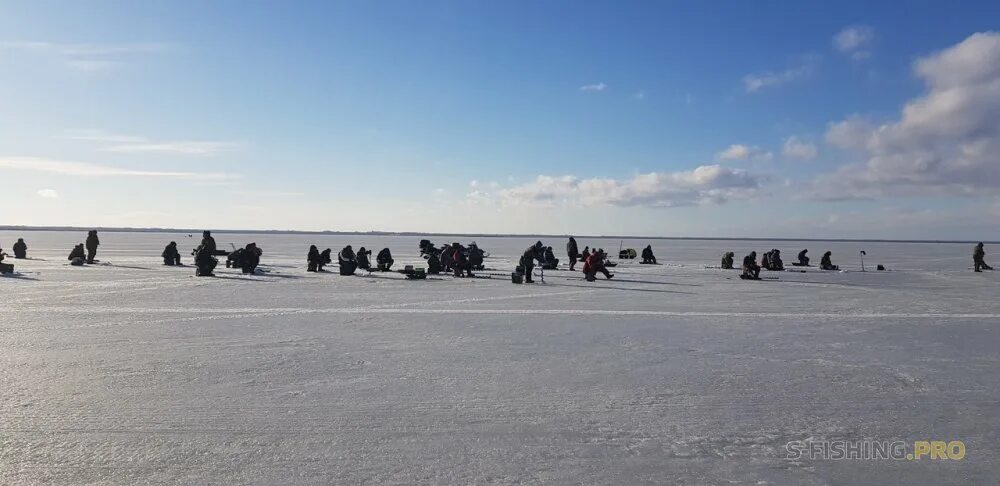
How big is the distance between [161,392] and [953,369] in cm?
1009

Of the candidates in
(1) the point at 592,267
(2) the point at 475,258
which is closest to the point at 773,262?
(1) the point at 592,267

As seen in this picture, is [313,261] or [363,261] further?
[313,261]

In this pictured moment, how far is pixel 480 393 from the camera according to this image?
23.2ft

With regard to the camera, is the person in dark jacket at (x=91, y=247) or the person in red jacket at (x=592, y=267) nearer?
the person in red jacket at (x=592, y=267)

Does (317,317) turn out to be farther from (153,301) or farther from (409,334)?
(153,301)

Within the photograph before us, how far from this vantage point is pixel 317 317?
1333cm

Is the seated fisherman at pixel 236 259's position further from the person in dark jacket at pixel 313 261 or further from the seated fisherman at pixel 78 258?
the seated fisherman at pixel 78 258

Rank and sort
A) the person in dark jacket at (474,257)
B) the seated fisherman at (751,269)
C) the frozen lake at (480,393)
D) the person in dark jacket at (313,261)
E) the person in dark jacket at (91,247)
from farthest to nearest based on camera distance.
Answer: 1. the person in dark jacket at (91,247)
2. the person in dark jacket at (474,257)
3. the person in dark jacket at (313,261)
4. the seated fisherman at (751,269)
5. the frozen lake at (480,393)

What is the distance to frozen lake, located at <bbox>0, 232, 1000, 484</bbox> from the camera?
4.93 m

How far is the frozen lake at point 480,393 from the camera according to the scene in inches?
194

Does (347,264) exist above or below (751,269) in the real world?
above

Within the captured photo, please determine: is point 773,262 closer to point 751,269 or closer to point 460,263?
point 751,269

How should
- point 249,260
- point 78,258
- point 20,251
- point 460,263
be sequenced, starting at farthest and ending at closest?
point 20,251
point 78,258
point 460,263
point 249,260

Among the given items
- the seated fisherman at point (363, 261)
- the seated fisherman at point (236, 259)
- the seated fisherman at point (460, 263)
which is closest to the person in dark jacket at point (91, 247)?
the seated fisherman at point (236, 259)
